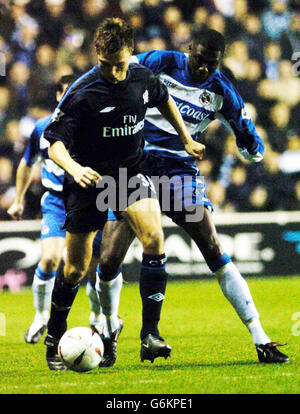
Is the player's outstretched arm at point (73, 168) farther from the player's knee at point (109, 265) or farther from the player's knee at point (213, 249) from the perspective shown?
the player's knee at point (213, 249)

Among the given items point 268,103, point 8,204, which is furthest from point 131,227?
point 268,103

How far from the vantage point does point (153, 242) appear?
4.96 meters

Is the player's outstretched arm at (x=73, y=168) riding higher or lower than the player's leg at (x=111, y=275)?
higher

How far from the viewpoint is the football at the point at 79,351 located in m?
4.76

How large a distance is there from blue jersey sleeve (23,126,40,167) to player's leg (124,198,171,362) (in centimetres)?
249

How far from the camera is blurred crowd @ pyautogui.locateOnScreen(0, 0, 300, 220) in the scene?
11.1m

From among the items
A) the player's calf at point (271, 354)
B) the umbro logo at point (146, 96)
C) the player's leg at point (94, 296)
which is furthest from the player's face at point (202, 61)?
the player's leg at point (94, 296)

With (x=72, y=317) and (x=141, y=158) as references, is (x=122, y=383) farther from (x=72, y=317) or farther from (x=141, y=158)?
(x=72, y=317)

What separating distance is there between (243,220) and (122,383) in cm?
753

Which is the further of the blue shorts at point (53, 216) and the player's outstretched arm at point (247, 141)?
the blue shorts at point (53, 216)

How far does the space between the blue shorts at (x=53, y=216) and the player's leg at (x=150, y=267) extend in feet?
7.44

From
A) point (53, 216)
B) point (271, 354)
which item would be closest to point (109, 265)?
point (271, 354)

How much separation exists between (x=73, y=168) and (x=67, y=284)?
95 cm

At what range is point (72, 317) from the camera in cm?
833
